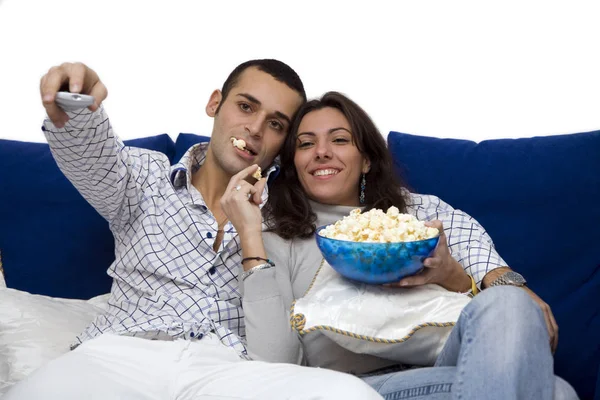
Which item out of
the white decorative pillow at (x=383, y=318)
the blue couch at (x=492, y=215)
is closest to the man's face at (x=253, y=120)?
the blue couch at (x=492, y=215)

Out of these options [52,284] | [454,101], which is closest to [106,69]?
[52,284]

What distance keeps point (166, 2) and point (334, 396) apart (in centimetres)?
213

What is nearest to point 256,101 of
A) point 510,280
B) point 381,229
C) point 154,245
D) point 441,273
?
point 154,245

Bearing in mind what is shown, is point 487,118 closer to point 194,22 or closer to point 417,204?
point 417,204

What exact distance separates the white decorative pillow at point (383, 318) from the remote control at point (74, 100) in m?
0.67

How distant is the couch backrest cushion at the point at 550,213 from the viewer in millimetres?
1880

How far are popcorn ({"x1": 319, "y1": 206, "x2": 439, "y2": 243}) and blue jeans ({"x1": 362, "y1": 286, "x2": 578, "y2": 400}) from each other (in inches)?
9.1

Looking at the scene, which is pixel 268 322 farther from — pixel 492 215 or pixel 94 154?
pixel 492 215

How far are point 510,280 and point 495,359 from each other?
22.1 inches

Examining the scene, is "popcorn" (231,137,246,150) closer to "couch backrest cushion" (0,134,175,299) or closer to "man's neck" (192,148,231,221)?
"man's neck" (192,148,231,221)

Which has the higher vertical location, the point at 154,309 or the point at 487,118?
the point at 487,118

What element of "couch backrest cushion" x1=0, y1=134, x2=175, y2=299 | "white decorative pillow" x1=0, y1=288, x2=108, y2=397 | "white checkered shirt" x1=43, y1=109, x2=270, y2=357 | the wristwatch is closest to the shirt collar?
"white checkered shirt" x1=43, y1=109, x2=270, y2=357

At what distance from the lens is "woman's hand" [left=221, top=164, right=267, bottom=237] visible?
1.69 metres

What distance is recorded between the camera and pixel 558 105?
250 centimetres
